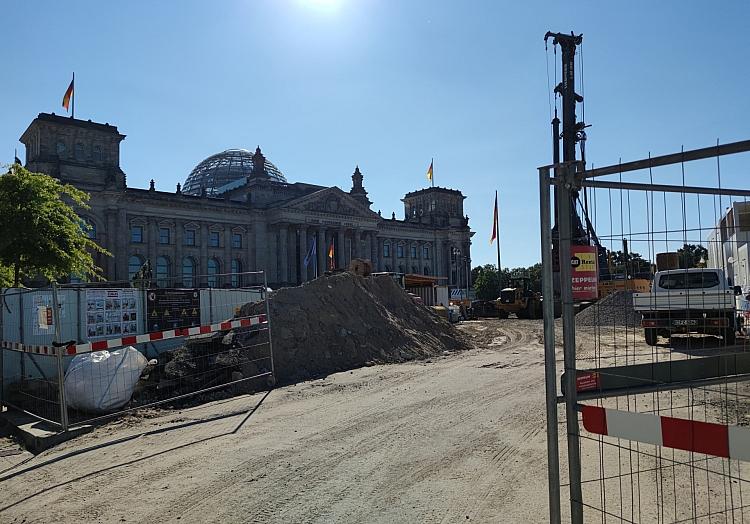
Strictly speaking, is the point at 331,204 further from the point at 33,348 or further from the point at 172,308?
the point at 33,348

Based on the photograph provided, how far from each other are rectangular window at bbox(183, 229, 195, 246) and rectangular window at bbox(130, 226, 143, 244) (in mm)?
5091

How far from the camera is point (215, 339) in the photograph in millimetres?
13336

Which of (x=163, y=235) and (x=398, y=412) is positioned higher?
(x=163, y=235)

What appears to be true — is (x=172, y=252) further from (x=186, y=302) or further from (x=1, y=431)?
(x=1, y=431)

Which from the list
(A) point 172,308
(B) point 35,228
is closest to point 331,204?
(A) point 172,308

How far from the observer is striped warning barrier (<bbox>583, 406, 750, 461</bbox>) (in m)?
3.15

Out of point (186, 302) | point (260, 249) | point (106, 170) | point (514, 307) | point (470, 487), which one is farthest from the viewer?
point (260, 249)

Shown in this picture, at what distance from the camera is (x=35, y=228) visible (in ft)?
49.8

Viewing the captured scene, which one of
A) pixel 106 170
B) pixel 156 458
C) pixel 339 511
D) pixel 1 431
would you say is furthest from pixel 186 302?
pixel 106 170

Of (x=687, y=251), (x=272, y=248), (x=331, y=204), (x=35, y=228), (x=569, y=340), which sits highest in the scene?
(x=331, y=204)

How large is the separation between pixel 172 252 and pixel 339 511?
62657 mm

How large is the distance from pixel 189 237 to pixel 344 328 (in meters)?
53.4

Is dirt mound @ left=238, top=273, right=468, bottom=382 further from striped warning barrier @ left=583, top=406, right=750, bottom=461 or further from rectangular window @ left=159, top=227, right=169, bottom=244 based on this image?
rectangular window @ left=159, top=227, right=169, bottom=244

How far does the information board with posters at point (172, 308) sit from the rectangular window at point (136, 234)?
1837 inches
